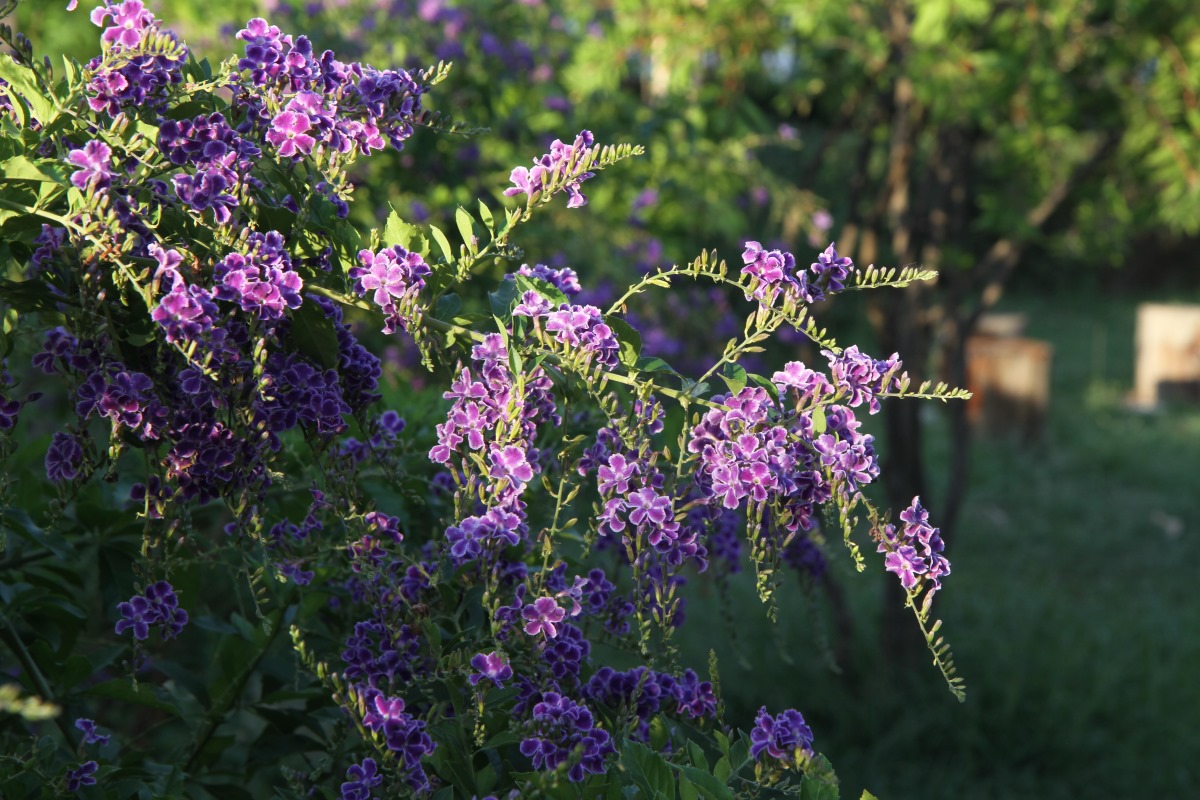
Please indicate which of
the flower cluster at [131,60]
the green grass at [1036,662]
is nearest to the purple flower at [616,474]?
the flower cluster at [131,60]

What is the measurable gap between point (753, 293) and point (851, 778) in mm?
3274

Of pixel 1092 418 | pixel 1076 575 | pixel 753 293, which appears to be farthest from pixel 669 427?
pixel 1092 418

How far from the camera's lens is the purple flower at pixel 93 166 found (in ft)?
4.17

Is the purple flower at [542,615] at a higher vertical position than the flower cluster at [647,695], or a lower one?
higher

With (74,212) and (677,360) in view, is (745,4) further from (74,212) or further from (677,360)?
(74,212)

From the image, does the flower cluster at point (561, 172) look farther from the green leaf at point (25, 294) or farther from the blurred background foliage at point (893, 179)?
the blurred background foliage at point (893, 179)

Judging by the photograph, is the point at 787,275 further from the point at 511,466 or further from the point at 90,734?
the point at 90,734

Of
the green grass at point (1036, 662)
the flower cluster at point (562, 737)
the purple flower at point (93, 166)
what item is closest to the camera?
the purple flower at point (93, 166)

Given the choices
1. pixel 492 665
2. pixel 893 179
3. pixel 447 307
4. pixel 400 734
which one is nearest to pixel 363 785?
pixel 400 734

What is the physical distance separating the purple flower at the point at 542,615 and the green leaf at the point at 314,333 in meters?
0.37

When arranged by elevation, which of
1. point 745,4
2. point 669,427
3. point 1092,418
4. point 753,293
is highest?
point 745,4

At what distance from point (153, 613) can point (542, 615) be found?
49 cm

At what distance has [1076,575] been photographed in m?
6.83

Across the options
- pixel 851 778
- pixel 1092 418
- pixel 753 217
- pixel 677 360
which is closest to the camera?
pixel 851 778
